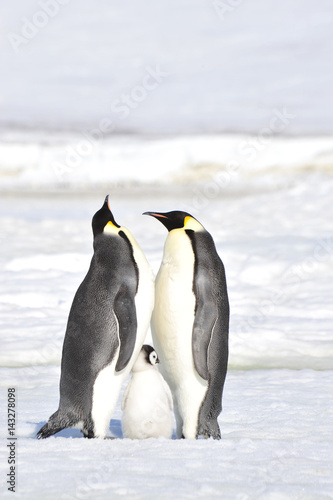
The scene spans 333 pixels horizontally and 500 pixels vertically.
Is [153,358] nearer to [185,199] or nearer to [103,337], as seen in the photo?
[103,337]

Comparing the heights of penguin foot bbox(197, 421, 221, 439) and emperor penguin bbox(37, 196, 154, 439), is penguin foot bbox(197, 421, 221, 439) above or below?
below

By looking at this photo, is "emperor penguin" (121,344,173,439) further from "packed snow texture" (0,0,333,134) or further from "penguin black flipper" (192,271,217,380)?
"packed snow texture" (0,0,333,134)

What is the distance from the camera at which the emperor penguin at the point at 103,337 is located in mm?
2777

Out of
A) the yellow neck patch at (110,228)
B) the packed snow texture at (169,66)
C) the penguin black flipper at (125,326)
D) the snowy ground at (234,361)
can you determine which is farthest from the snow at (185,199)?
the yellow neck patch at (110,228)

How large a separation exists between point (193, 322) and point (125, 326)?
293 millimetres

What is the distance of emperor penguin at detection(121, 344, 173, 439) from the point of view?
2.81 meters

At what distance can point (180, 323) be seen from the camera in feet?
9.59

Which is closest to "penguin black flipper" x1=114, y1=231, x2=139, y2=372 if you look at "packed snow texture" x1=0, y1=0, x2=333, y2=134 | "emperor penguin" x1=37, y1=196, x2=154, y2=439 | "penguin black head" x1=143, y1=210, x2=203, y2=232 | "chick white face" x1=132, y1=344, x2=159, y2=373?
"emperor penguin" x1=37, y1=196, x2=154, y2=439

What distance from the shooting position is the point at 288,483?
7.11 ft

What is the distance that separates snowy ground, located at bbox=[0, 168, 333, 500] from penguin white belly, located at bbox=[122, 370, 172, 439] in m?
0.20

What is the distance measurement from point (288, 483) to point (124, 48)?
34.7 metres

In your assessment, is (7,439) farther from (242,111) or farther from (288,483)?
(242,111)

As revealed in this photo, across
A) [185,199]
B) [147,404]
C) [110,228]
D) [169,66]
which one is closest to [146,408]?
[147,404]

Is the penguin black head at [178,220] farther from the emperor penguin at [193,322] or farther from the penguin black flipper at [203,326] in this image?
the penguin black flipper at [203,326]
